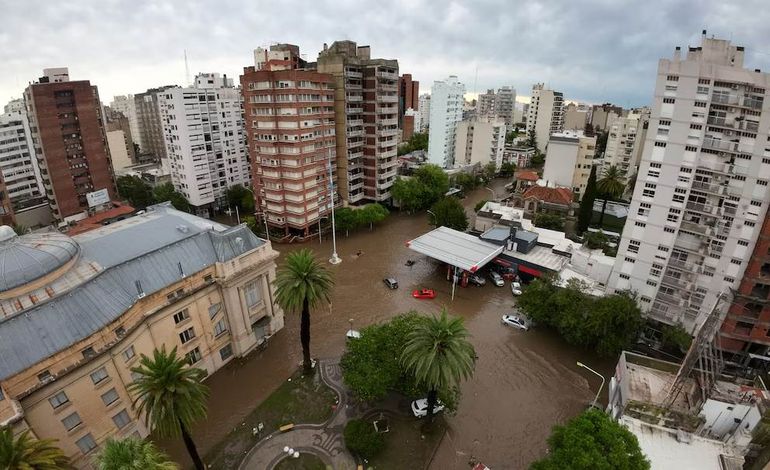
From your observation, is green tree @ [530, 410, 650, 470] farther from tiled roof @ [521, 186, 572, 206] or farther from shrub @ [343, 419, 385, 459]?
tiled roof @ [521, 186, 572, 206]

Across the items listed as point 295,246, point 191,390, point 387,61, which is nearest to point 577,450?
point 191,390

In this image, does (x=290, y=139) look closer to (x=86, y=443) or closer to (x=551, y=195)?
(x=86, y=443)

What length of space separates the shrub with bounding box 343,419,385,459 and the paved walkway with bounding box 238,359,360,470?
4.20 ft

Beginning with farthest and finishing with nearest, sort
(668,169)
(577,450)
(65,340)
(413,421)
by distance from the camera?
(668,169)
(413,421)
(65,340)
(577,450)

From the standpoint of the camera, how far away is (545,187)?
3359 inches

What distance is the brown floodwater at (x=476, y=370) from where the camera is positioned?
33125 millimetres

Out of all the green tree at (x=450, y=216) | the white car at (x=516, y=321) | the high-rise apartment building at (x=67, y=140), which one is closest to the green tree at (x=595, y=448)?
the white car at (x=516, y=321)

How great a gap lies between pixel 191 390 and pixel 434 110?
10278cm

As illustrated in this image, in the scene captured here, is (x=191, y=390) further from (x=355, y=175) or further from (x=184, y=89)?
(x=184, y=89)

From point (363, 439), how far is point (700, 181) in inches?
1608

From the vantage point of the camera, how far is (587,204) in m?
73.3

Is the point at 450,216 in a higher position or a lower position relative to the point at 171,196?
lower

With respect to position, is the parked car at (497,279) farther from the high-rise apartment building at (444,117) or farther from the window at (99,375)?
the high-rise apartment building at (444,117)

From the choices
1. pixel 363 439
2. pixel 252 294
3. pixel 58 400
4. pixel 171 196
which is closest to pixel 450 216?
pixel 252 294
